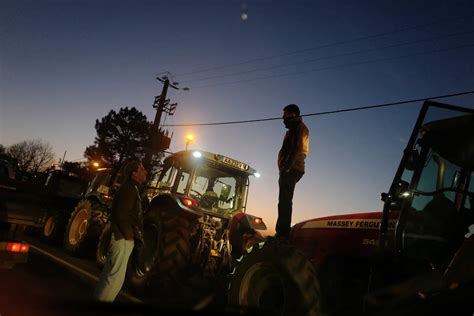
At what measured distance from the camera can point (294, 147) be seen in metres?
4.46

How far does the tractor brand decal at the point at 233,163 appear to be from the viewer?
716 cm

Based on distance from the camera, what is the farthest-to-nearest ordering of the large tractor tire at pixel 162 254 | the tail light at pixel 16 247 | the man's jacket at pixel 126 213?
1. the large tractor tire at pixel 162 254
2. the tail light at pixel 16 247
3. the man's jacket at pixel 126 213

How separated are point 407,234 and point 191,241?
4164 mm

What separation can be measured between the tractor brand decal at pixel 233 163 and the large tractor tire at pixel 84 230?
355 centimetres

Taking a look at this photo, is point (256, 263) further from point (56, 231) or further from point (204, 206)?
point (56, 231)

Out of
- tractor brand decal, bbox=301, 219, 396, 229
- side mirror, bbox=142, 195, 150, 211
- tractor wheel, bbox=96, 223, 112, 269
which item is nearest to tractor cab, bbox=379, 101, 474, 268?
tractor brand decal, bbox=301, 219, 396, 229

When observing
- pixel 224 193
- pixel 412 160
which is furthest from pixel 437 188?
pixel 224 193

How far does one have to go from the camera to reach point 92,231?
8125mm

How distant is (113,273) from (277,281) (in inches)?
78.0

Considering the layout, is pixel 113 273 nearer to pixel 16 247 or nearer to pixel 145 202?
pixel 16 247

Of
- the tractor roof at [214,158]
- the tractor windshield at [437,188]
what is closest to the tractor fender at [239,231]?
the tractor roof at [214,158]

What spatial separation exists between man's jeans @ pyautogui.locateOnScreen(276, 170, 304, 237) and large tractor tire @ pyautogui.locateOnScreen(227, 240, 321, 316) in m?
0.53

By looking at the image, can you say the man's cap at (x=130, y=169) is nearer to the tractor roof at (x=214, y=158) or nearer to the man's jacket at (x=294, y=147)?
the man's jacket at (x=294, y=147)

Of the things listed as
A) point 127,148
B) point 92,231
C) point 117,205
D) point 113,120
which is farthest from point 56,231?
point 113,120
